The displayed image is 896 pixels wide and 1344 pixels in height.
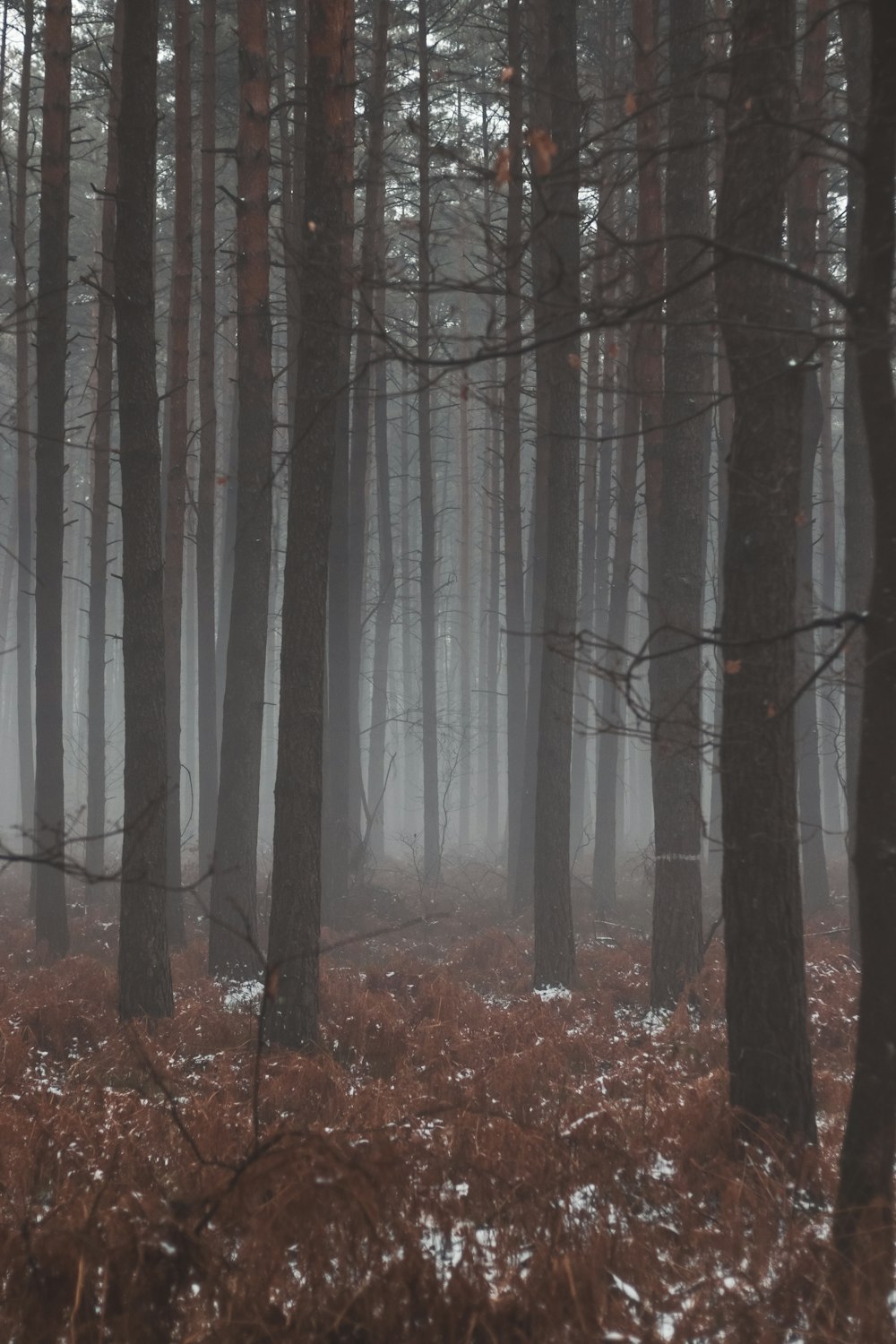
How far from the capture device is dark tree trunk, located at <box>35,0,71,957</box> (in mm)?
11609

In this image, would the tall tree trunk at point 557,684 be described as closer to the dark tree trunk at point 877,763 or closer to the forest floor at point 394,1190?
the forest floor at point 394,1190

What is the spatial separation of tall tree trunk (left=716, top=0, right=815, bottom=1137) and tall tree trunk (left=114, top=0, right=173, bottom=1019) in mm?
4933

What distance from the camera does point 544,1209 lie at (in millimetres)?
4172

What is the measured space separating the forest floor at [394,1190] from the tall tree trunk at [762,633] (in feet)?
1.56

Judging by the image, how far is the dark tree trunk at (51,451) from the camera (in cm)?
1161

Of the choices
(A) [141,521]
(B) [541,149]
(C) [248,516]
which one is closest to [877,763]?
(B) [541,149]

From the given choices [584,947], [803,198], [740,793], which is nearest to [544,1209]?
[740,793]

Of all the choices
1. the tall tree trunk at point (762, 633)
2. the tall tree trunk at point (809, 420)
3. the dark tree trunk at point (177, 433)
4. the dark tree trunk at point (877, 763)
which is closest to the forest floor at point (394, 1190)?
the dark tree trunk at point (877, 763)

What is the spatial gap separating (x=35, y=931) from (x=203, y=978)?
3.27 metres

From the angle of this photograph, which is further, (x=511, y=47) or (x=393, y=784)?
(x=393, y=784)

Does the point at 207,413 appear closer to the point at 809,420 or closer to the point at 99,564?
the point at 99,564

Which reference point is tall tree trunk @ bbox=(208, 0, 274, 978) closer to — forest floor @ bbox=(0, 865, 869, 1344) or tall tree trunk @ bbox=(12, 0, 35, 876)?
tall tree trunk @ bbox=(12, 0, 35, 876)

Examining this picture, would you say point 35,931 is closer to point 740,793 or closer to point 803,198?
point 740,793

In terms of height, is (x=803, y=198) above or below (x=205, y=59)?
below
